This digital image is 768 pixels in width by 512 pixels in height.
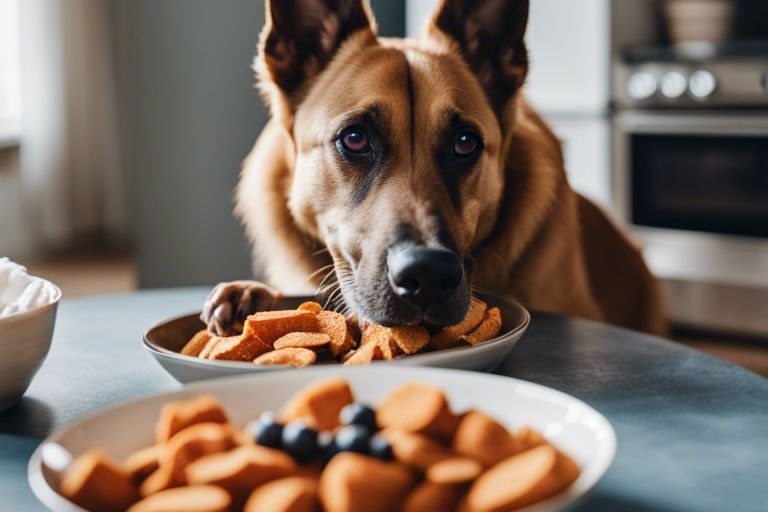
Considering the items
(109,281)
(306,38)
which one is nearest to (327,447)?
(306,38)

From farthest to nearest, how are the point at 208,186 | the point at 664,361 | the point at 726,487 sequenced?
the point at 208,186 < the point at 664,361 < the point at 726,487

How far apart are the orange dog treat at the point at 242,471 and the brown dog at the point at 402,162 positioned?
1.97 ft

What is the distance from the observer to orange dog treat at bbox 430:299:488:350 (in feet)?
3.10

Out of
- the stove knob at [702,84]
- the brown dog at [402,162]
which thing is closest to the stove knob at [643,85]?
the stove knob at [702,84]

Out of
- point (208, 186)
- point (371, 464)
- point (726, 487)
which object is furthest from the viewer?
point (208, 186)

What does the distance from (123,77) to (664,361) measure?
101 inches

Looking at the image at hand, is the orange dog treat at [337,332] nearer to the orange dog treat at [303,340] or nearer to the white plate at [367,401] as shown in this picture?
the orange dog treat at [303,340]

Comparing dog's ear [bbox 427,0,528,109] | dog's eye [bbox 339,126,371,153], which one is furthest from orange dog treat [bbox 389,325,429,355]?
dog's ear [bbox 427,0,528,109]

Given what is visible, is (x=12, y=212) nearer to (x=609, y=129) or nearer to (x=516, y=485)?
(x=609, y=129)

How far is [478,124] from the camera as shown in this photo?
1.47m

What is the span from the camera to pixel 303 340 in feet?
2.94

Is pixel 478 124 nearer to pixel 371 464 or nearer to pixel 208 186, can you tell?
pixel 371 464

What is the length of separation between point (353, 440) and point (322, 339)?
13.1 inches

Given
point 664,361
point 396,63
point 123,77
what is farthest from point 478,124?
point 123,77
